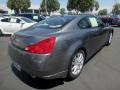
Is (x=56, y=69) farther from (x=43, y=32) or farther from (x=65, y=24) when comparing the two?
(x=65, y=24)

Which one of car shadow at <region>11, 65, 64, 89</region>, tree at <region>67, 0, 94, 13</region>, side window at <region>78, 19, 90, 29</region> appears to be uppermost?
tree at <region>67, 0, 94, 13</region>

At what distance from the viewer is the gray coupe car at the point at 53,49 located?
405cm

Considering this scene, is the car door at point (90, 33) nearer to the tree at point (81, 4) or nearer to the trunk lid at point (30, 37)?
the trunk lid at point (30, 37)

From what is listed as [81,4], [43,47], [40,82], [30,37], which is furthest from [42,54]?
[81,4]

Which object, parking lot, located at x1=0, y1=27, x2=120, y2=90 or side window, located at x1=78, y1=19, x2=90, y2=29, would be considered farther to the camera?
side window, located at x1=78, y1=19, x2=90, y2=29

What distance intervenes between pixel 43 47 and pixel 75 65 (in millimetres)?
1177

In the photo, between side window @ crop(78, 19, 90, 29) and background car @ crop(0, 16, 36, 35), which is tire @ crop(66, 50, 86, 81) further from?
background car @ crop(0, 16, 36, 35)

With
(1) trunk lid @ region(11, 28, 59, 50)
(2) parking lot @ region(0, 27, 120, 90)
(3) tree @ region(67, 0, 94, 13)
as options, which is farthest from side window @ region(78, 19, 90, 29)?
(3) tree @ region(67, 0, 94, 13)

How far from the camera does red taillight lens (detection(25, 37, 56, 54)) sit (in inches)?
159

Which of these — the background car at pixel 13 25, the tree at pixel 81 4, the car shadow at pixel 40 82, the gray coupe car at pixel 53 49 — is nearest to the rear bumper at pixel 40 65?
the gray coupe car at pixel 53 49

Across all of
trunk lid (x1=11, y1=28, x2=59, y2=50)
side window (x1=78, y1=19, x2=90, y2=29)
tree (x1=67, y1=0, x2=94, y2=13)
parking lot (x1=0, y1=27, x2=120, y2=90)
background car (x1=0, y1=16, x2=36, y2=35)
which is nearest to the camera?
trunk lid (x1=11, y1=28, x2=59, y2=50)

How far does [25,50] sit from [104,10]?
348 ft

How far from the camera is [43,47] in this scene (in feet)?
13.3

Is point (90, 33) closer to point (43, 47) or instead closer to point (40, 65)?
point (43, 47)
